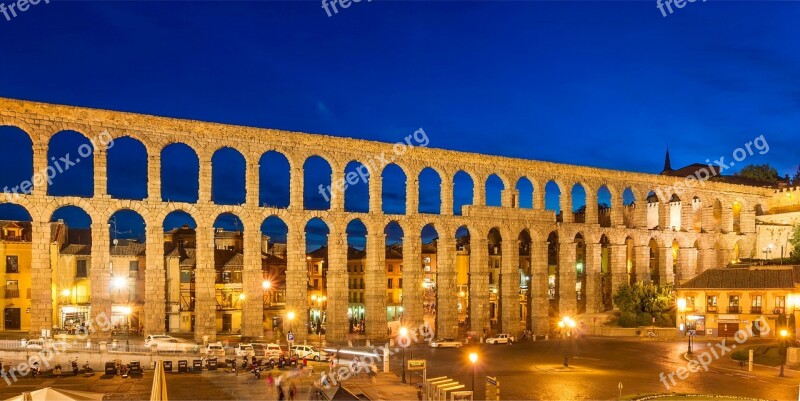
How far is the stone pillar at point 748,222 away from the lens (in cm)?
9869

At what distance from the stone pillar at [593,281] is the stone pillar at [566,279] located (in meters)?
2.31

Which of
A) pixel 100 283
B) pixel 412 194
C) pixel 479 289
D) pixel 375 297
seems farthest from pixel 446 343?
pixel 100 283

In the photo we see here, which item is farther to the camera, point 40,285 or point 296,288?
point 296,288

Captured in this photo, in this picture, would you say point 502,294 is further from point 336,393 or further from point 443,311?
point 336,393

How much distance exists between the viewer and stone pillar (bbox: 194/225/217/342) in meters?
58.5

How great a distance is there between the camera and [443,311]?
70688mm

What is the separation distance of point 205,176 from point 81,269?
22652mm

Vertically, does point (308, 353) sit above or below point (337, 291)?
below

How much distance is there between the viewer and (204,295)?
58.8 meters

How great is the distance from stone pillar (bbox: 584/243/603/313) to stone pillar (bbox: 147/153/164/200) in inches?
1900

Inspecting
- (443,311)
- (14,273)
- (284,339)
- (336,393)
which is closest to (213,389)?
(336,393)

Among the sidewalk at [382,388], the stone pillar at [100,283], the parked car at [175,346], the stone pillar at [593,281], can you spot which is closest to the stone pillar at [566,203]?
the stone pillar at [593,281]

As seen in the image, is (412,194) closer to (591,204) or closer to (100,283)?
(591,204)

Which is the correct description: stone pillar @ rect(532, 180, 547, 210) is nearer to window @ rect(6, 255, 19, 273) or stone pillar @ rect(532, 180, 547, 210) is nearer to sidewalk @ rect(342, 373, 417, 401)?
sidewalk @ rect(342, 373, 417, 401)
